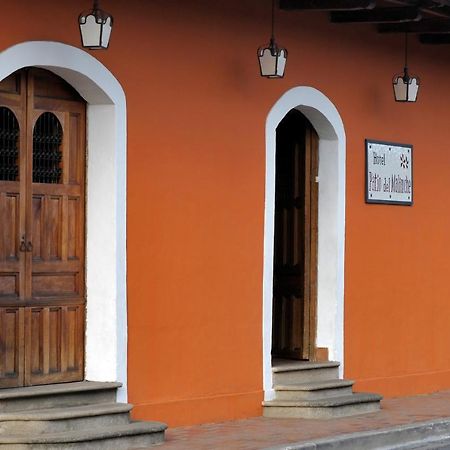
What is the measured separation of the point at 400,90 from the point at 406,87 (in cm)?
10

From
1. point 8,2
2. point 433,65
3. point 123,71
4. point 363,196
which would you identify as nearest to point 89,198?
point 123,71

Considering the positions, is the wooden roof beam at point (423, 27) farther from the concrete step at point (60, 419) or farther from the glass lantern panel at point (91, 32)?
the concrete step at point (60, 419)

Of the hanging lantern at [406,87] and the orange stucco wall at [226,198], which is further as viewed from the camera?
the hanging lantern at [406,87]

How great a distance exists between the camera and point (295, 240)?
45.1ft

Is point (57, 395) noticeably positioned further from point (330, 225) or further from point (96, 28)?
point (330, 225)

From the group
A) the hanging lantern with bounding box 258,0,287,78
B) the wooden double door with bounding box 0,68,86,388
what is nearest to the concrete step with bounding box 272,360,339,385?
the wooden double door with bounding box 0,68,86,388

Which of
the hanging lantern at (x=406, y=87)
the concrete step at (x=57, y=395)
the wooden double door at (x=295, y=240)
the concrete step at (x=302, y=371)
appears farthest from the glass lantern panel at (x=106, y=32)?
the hanging lantern at (x=406, y=87)

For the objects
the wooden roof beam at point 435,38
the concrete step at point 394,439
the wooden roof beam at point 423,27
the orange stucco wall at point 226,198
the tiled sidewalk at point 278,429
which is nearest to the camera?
the tiled sidewalk at point 278,429

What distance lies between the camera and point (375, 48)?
14.1m

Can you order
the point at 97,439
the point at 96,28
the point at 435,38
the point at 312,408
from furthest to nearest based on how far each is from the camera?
the point at 435,38 → the point at 312,408 → the point at 96,28 → the point at 97,439

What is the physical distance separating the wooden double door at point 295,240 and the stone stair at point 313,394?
38 cm

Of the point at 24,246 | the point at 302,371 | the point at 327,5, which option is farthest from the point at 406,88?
the point at 24,246

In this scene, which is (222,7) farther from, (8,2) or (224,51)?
(8,2)

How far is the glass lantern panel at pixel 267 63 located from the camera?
12.0 metres
